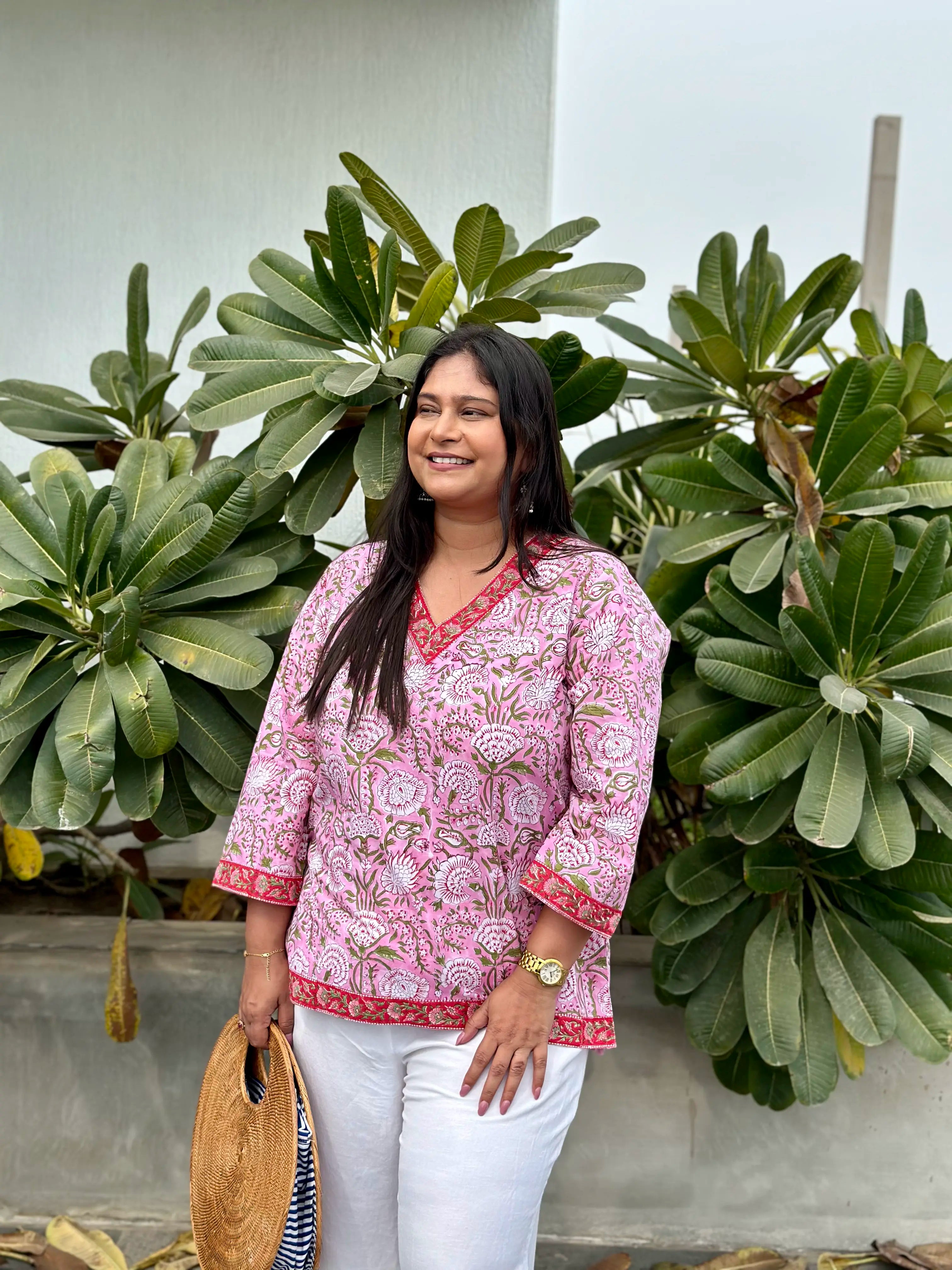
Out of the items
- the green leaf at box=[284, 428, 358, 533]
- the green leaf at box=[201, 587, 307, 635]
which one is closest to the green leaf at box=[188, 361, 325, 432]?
the green leaf at box=[284, 428, 358, 533]

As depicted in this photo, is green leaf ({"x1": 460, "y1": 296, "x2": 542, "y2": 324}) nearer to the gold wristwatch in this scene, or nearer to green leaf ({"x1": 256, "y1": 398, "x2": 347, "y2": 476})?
green leaf ({"x1": 256, "y1": 398, "x2": 347, "y2": 476})

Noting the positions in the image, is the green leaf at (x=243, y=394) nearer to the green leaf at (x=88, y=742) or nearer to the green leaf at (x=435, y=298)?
the green leaf at (x=435, y=298)

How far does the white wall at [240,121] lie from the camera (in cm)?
273

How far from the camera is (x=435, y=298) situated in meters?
1.71

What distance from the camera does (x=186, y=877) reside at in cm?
288

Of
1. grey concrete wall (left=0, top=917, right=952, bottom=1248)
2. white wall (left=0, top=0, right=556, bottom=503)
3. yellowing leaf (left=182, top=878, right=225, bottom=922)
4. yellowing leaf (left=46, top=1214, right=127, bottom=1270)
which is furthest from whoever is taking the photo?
white wall (left=0, top=0, right=556, bottom=503)

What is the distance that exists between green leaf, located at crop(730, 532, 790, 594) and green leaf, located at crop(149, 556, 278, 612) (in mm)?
740

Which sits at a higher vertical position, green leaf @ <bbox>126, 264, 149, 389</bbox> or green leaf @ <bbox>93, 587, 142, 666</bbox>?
green leaf @ <bbox>126, 264, 149, 389</bbox>

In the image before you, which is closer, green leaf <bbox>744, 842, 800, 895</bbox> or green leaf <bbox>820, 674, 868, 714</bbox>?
green leaf <bbox>820, 674, 868, 714</bbox>

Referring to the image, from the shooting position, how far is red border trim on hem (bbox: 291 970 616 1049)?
1.26 m

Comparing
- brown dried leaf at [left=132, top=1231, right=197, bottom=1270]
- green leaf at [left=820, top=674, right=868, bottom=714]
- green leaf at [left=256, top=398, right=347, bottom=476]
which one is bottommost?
brown dried leaf at [left=132, top=1231, right=197, bottom=1270]

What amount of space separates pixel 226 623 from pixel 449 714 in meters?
0.63

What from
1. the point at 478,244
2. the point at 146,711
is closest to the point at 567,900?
the point at 146,711

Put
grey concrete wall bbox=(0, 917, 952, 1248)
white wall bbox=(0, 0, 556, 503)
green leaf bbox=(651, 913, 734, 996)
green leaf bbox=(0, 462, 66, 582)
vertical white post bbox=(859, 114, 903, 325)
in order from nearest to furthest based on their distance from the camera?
green leaf bbox=(0, 462, 66, 582) → green leaf bbox=(651, 913, 734, 996) → grey concrete wall bbox=(0, 917, 952, 1248) → white wall bbox=(0, 0, 556, 503) → vertical white post bbox=(859, 114, 903, 325)
